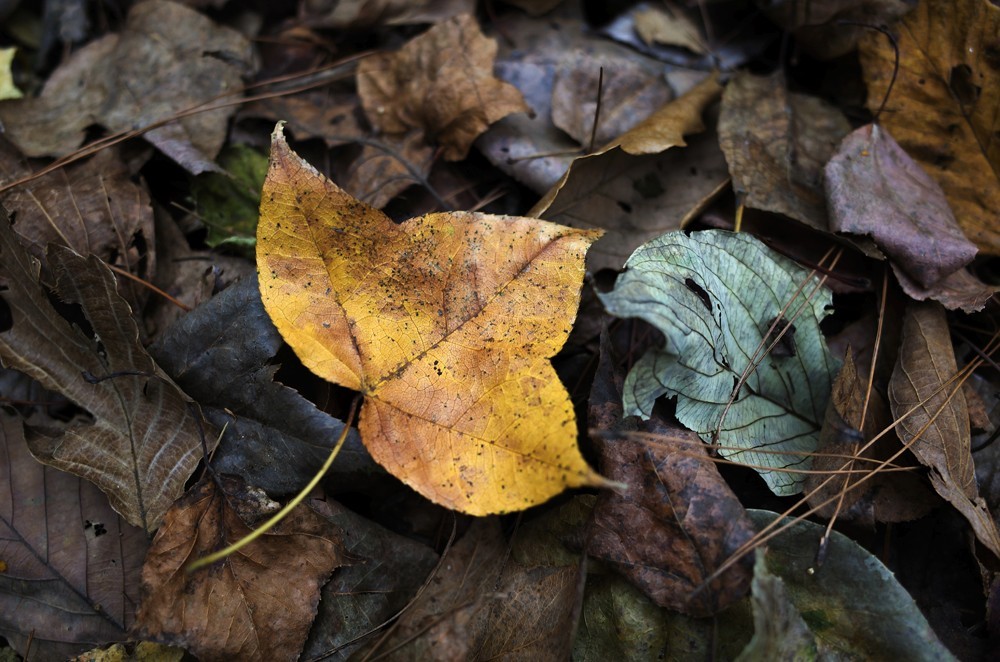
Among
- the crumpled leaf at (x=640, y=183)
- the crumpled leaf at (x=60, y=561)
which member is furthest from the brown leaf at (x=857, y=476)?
the crumpled leaf at (x=60, y=561)

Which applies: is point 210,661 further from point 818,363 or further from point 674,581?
point 818,363

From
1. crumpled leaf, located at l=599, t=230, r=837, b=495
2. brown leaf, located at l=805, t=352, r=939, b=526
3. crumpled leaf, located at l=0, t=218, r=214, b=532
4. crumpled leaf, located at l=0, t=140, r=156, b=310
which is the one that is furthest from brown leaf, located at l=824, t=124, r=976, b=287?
crumpled leaf, located at l=0, t=140, r=156, b=310

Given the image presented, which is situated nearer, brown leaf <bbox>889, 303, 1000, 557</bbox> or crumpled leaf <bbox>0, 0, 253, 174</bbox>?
brown leaf <bbox>889, 303, 1000, 557</bbox>

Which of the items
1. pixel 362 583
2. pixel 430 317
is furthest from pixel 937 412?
pixel 362 583

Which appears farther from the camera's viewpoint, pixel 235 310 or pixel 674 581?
pixel 235 310

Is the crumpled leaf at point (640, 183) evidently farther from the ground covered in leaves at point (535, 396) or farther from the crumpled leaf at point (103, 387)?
the crumpled leaf at point (103, 387)

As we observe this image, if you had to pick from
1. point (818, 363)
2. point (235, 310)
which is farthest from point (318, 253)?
point (818, 363)

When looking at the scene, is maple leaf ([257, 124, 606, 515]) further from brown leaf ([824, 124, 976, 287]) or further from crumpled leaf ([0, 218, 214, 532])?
Answer: brown leaf ([824, 124, 976, 287])
